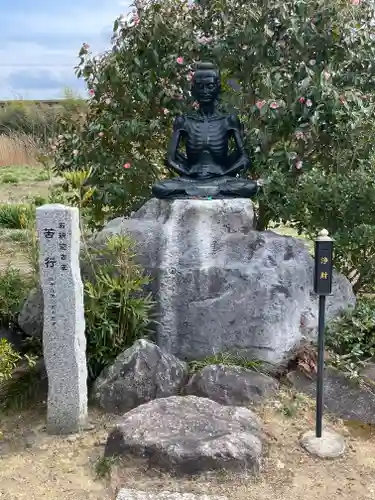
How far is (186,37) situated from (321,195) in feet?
6.71

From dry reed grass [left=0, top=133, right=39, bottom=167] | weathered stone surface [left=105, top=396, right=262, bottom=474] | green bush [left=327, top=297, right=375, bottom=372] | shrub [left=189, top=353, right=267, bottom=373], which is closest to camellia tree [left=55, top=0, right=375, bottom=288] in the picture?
green bush [left=327, top=297, right=375, bottom=372]

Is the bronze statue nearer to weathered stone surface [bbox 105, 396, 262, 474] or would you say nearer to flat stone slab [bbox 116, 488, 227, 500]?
weathered stone surface [bbox 105, 396, 262, 474]

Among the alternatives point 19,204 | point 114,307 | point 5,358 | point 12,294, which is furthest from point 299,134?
point 19,204

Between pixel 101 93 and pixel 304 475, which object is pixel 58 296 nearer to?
pixel 304 475

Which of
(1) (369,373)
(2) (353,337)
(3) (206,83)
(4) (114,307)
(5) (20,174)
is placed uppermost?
(3) (206,83)

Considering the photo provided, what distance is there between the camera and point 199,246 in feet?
13.6

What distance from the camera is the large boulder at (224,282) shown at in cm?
405

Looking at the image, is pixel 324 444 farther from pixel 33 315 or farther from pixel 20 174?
pixel 20 174

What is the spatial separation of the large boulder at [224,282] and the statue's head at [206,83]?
3.25ft

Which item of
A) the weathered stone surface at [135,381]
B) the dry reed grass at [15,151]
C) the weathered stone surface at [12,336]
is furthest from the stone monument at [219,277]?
the dry reed grass at [15,151]

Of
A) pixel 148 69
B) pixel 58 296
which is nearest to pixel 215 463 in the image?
pixel 58 296

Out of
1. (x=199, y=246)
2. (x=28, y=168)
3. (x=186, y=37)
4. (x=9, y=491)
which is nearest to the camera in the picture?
(x=9, y=491)

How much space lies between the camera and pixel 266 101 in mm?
4812

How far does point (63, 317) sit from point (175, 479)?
1127 mm
